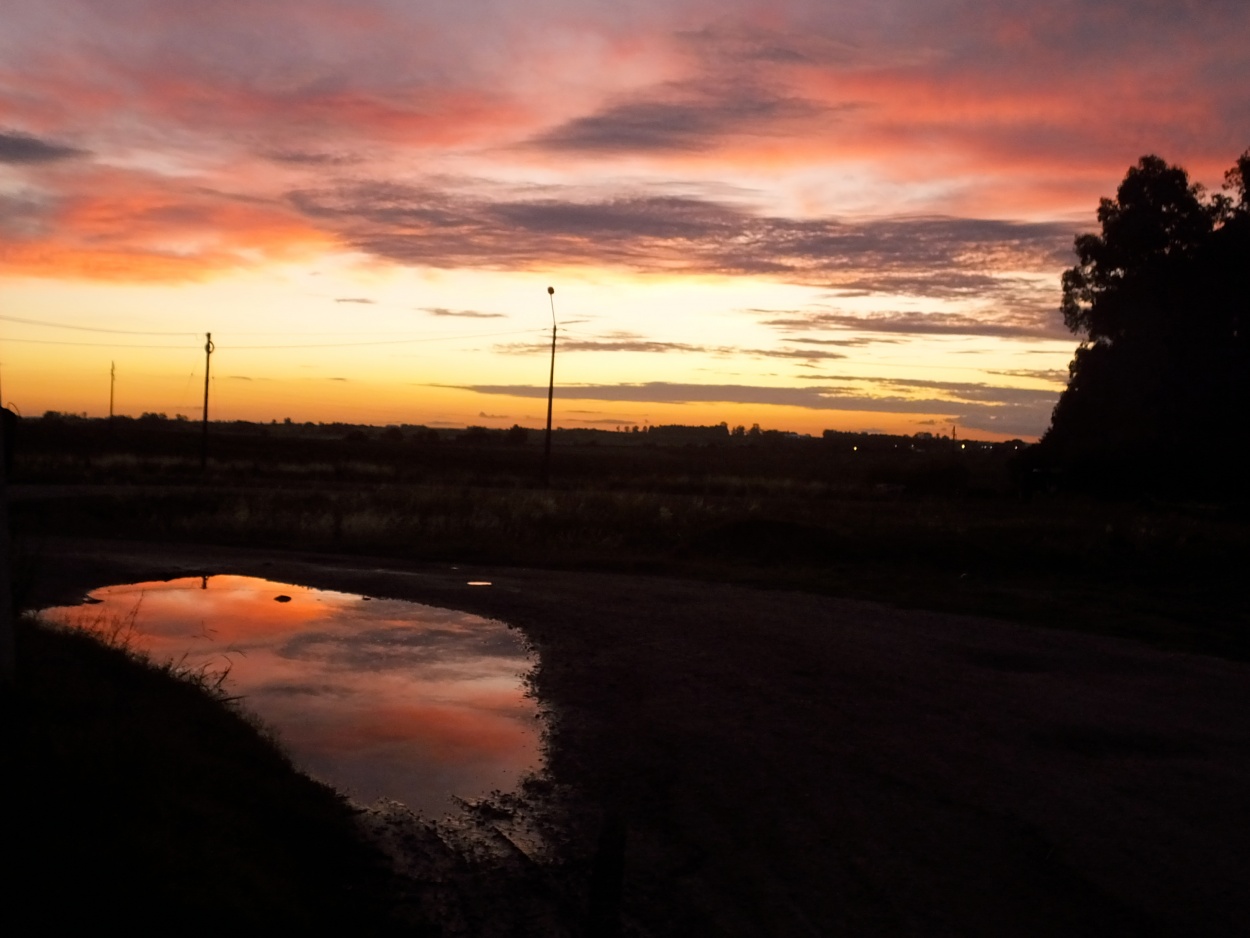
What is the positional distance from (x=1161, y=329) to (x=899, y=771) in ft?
165

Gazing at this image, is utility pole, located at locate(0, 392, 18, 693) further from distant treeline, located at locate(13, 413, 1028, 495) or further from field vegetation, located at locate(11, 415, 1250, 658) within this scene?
distant treeline, located at locate(13, 413, 1028, 495)

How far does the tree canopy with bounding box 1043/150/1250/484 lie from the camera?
168ft

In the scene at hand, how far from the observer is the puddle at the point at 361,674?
8766 mm

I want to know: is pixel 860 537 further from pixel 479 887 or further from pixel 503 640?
pixel 479 887

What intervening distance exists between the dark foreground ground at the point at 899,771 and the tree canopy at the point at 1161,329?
40623 millimetres

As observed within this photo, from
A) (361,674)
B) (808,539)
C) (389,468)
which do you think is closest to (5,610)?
(361,674)

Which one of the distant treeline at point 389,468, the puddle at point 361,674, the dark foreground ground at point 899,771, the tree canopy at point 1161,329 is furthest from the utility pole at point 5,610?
the tree canopy at point 1161,329

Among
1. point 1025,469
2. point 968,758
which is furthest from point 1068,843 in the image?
point 1025,469

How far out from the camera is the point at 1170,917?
19.6 feet

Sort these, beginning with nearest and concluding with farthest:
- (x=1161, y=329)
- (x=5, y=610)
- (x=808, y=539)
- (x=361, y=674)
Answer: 1. (x=5, y=610)
2. (x=361, y=674)
3. (x=808, y=539)
4. (x=1161, y=329)

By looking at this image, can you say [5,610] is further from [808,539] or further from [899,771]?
[808,539]

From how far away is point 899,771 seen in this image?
8.58 m

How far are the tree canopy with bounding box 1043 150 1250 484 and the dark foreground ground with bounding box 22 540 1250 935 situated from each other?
1599 inches

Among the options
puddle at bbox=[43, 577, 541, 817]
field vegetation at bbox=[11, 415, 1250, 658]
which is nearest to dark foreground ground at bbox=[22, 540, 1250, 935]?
puddle at bbox=[43, 577, 541, 817]
